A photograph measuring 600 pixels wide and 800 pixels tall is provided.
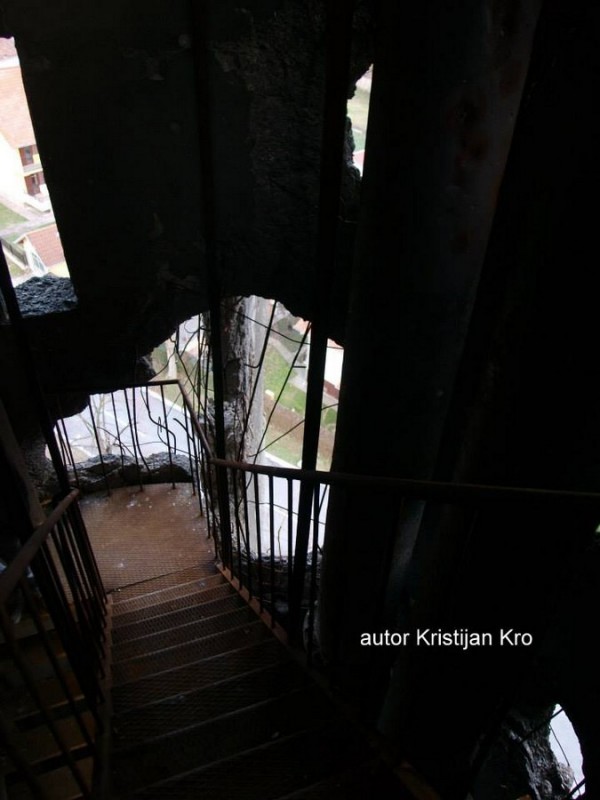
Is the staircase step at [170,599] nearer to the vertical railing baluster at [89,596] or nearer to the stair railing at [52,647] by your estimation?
the stair railing at [52,647]

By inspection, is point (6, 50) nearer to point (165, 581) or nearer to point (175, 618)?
point (165, 581)

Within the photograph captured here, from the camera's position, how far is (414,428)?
108 inches

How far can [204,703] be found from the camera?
8.36 ft

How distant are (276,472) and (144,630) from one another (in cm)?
177

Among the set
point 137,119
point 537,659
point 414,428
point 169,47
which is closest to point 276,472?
point 414,428

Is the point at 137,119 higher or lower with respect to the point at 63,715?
higher

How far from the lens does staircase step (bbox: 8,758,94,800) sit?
2.08 metres

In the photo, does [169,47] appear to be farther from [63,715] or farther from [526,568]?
[63,715]

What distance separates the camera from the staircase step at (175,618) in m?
3.36

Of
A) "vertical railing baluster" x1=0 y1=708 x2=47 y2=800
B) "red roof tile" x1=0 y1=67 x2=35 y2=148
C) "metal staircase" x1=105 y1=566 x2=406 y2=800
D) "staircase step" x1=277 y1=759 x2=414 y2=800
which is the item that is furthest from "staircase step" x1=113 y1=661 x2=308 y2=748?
"red roof tile" x1=0 y1=67 x2=35 y2=148

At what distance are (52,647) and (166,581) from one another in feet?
7.32

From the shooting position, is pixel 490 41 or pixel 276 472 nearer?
pixel 490 41

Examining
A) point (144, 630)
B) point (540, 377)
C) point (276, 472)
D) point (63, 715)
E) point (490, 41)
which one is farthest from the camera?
point (144, 630)

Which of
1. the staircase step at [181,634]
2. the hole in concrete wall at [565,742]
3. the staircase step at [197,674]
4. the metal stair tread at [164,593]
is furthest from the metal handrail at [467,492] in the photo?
the hole in concrete wall at [565,742]
